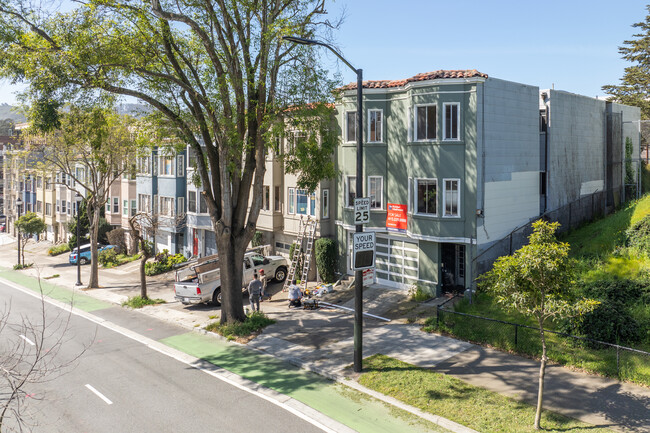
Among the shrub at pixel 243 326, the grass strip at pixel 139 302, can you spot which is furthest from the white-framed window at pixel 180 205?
the shrub at pixel 243 326

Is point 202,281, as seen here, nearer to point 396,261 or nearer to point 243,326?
point 243,326

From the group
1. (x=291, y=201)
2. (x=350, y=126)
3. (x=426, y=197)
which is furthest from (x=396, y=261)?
(x=291, y=201)

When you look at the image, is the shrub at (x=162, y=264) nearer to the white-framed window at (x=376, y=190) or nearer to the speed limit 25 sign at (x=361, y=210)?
the white-framed window at (x=376, y=190)

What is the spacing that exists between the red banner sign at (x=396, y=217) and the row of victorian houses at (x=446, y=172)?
45 mm

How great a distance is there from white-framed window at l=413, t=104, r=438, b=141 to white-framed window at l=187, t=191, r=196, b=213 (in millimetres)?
18302

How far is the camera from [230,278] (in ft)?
58.2

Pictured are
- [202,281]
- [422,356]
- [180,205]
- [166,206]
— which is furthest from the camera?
[166,206]

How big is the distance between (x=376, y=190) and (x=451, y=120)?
4.80 metres

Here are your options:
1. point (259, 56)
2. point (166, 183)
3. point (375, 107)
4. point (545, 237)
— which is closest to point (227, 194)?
point (259, 56)

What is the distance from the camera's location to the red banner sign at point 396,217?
21703mm

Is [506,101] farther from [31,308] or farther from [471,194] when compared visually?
[31,308]

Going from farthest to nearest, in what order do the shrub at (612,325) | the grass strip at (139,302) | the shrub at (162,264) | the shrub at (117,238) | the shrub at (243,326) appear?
the shrub at (117,238) < the shrub at (162,264) < the grass strip at (139,302) < the shrub at (243,326) < the shrub at (612,325)

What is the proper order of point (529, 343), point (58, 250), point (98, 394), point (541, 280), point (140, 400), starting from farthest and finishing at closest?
point (58, 250)
point (529, 343)
point (98, 394)
point (140, 400)
point (541, 280)

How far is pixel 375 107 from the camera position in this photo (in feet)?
73.7
